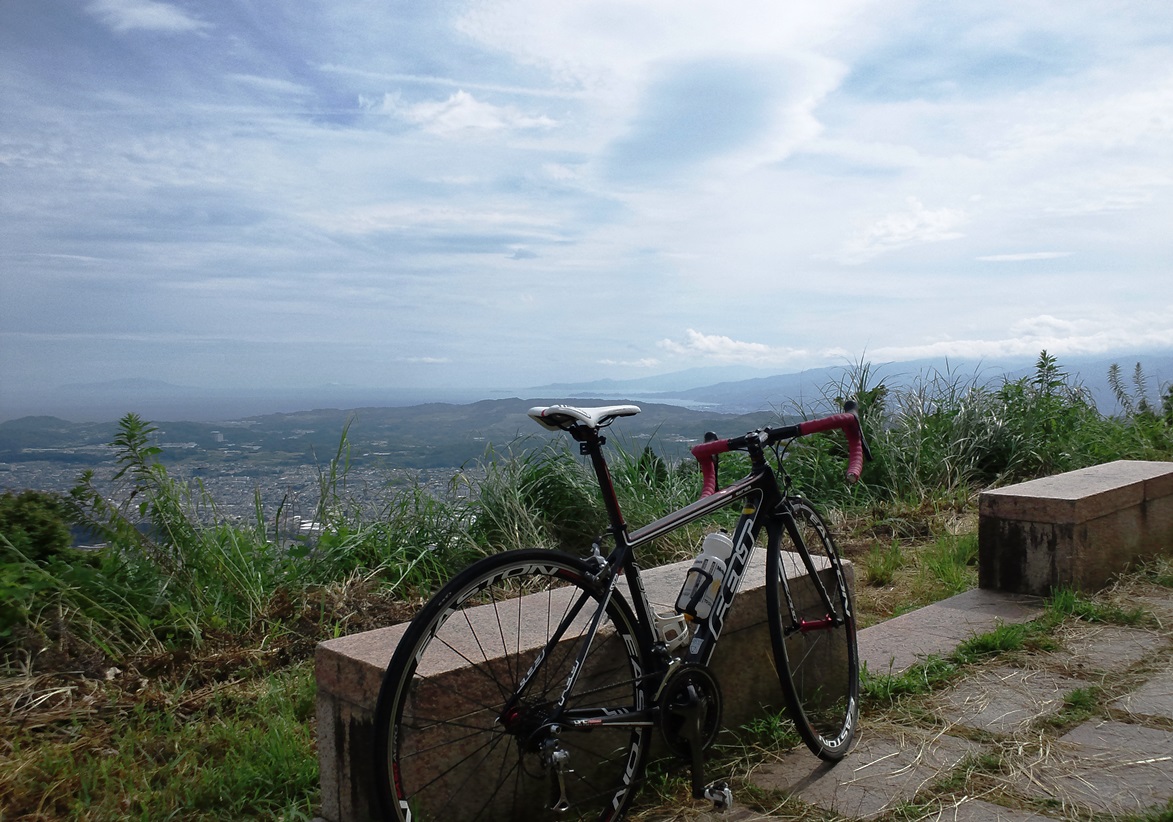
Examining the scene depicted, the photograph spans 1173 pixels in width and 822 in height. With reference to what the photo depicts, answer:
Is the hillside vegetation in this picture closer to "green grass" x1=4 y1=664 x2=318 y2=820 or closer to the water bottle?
"green grass" x1=4 y1=664 x2=318 y2=820

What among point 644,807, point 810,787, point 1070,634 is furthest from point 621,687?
point 1070,634

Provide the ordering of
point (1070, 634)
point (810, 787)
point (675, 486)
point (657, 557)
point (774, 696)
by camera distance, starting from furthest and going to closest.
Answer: point (675, 486) → point (657, 557) → point (1070, 634) → point (774, 696) → point (810, 787)

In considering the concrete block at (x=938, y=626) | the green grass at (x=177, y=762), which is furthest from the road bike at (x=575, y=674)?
the concrete block at (x=938, y=626)

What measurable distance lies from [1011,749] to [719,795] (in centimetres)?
116

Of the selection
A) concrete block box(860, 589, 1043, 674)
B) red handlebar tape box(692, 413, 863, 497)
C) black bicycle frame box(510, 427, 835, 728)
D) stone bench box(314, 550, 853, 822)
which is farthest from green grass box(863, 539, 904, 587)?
stone bench box(314, 550, 853, 822)

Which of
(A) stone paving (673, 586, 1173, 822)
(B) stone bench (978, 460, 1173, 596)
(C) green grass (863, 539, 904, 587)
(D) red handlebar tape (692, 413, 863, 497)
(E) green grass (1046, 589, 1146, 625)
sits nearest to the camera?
(A) stone paving (673, 586, 1173, 822)

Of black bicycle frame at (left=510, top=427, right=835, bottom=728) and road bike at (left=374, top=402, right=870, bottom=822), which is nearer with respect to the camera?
road bike at (left=374, top=402, right=870, bottom=822)

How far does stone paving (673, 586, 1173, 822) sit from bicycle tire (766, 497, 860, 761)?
13cm

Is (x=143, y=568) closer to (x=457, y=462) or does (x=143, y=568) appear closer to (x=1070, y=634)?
(x=457, y=462)

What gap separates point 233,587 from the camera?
4453mm

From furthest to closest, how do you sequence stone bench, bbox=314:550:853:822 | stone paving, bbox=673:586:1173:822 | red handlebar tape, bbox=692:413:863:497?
red handlebar tape, bbox=692:413:863:497, stone paving, bbox=673:586:1173:822, stone bench, bbox=314:550:853:822

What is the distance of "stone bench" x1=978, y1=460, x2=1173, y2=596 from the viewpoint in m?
4.88

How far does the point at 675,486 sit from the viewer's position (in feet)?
21.9

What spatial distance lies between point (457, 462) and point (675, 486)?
1.65 meters
